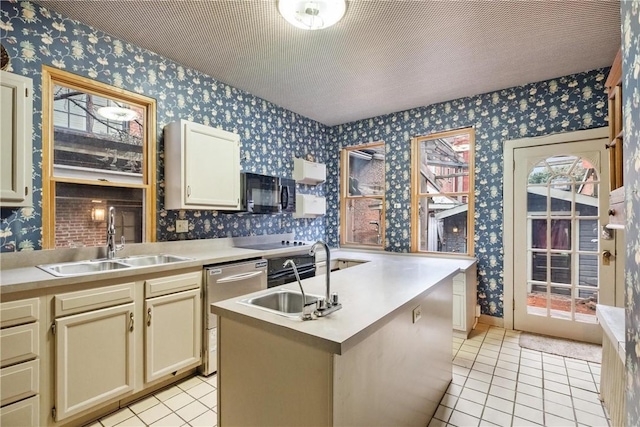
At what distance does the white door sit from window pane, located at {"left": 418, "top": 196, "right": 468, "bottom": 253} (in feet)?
2.04

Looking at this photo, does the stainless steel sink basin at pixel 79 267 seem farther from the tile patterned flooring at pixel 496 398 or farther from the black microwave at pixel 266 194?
the black microwave at pixel 266 194

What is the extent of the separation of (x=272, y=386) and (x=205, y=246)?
2122mm

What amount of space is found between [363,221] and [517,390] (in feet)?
9.44

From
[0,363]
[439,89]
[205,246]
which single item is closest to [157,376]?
[0,363]

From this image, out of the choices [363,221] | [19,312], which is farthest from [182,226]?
[363,221]

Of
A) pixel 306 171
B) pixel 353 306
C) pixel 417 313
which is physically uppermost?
pixel 306 171

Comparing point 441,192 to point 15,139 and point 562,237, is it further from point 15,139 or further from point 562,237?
point 15,139

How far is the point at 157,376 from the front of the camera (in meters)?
2.12

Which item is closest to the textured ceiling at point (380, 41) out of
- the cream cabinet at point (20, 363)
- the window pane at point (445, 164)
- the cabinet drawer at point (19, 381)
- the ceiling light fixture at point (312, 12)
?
the ceiling light fixture at point (312, 12)

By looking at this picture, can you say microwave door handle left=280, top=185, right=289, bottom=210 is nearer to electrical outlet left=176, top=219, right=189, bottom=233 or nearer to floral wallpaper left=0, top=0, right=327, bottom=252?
floral wallpaper left=0, top=0, right=327, bottom=252

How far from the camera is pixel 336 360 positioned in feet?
3.40

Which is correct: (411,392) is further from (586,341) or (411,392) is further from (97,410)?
(586,341)

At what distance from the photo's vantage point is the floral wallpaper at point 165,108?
203 cm

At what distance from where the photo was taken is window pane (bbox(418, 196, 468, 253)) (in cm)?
387
